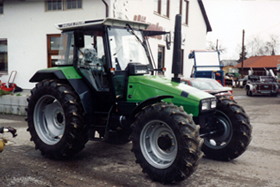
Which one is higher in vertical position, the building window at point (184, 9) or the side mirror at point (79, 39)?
the building window at point (184, 9)

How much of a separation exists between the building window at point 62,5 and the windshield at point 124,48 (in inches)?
333

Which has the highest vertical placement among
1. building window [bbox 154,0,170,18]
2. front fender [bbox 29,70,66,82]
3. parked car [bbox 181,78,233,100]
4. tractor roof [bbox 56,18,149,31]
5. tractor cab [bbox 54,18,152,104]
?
building window [bbox 154,0,170,18]

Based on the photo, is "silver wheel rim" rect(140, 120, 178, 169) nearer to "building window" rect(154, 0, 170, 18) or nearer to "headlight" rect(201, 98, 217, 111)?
"headlight" rect(201, 98, 217, 111)

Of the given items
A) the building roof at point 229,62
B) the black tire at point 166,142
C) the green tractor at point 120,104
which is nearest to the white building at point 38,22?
the green tractor at point 120,104

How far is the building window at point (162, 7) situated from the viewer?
54.1 ft

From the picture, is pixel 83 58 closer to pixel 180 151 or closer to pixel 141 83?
pixel 141 83

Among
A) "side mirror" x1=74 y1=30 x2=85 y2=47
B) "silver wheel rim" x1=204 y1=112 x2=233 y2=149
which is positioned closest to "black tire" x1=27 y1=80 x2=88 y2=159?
"side mirror" x1=74 y1=30 x2=85 y2=47

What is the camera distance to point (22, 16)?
13539 millimetres

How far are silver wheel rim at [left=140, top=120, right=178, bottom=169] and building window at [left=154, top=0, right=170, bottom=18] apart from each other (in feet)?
43.6

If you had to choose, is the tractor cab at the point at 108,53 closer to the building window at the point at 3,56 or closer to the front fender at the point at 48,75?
the front fender at the point at 48,75

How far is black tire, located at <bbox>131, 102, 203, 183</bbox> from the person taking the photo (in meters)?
3.76

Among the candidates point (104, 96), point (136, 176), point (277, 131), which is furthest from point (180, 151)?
point (277, 131)

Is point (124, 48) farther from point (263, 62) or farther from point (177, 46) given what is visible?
point (263, 62)

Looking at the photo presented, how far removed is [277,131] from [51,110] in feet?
21.0
